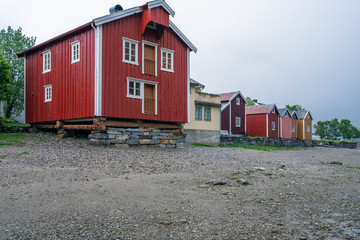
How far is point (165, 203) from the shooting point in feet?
20.6

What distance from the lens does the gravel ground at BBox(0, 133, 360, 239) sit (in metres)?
4.79

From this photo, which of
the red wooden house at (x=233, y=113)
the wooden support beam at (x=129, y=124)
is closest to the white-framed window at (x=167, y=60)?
the wooden support beam at (x=129, y=124)

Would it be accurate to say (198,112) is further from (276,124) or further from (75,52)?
(276,124)

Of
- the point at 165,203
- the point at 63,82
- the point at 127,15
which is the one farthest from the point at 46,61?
the point at 165,203

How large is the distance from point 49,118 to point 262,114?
30.4 meters

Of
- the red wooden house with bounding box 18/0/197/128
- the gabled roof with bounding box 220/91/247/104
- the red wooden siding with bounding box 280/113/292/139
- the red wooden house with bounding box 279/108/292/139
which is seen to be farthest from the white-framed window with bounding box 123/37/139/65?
the red wooden siding with bounding box 280/113/292/139

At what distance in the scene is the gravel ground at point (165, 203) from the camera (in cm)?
479

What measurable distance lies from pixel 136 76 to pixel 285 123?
115 feet

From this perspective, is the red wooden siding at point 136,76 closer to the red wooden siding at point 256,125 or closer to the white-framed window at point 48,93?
the white-framed window at point 48,93

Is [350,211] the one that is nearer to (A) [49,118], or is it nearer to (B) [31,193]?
(B) [31,193]

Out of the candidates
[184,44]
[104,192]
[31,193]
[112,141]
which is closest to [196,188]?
[104,192]

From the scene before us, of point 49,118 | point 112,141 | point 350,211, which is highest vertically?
point 49,118

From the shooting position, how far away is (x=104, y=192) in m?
6.91

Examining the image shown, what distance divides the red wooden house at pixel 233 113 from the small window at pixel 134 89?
17.2m
